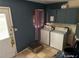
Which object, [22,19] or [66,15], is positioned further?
[66,15]

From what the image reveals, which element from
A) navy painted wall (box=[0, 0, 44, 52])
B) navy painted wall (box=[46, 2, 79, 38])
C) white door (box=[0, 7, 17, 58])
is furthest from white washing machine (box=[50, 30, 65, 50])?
white door (box=[0, 7, 17, 58])

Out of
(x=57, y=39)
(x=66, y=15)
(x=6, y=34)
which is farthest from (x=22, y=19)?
(x=66, y=15)

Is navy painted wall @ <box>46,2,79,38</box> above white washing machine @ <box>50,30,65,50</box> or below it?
above

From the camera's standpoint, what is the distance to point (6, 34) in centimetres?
239

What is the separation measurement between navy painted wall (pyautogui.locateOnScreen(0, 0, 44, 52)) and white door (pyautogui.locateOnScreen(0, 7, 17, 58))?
0.57 feet

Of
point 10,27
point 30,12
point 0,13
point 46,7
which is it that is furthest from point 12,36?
point 46,7

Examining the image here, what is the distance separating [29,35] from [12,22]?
101 centimetres

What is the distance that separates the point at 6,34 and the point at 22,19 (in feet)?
2.63

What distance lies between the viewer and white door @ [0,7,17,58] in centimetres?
225

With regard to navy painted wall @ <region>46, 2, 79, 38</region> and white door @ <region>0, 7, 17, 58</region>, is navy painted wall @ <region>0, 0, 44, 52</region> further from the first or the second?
navy painted wall @ <region>46, 2, 79, 38</region>

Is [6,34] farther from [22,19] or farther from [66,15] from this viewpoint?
[66,15]

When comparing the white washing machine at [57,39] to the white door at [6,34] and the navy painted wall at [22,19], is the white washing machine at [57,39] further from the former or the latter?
the white door at [6,34]

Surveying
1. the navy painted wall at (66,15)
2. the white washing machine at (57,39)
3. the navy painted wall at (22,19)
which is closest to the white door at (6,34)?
the navy painted wall at (22,19)

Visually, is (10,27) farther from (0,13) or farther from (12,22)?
(0,13)
